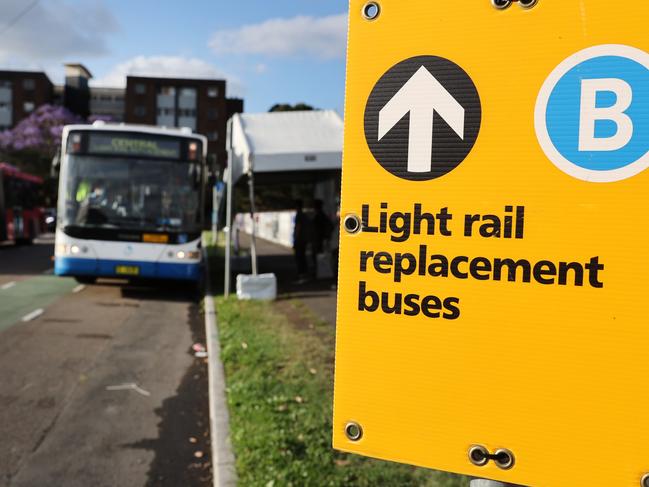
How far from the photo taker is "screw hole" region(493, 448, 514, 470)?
138 centimetres

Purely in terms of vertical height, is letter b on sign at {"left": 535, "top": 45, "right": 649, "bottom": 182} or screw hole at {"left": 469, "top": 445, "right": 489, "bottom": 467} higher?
letter b on sign at {"left": 535, "top": 45, "right": 649, "bottom": 182}

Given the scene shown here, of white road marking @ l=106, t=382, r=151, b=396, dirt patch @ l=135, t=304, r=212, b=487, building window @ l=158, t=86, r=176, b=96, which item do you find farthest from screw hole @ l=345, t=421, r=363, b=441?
building window @ l=158, t=86, r=176, b=96

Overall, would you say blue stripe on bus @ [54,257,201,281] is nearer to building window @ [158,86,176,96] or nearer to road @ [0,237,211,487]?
road @ [0,237,211,487]

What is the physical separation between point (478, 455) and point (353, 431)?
0.31 metres

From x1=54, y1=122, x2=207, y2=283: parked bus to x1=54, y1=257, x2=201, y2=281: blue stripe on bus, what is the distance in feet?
0.06

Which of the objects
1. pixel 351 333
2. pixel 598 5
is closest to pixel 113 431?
pixel 351 333

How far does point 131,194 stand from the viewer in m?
12.8

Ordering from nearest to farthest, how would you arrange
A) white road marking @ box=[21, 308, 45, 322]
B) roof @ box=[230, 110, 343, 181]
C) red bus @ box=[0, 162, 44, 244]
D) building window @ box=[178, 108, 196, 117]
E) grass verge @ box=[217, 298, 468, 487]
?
grass verge @ box=[217, 298, 468, 487] < white road marking @ box=[21, 308, 45, 322] < roof @ box=[230, 110, 343, 181] < red bus @ box=[0, 162, 44, 244] < building window @ box=[178, 108, 196, 117]

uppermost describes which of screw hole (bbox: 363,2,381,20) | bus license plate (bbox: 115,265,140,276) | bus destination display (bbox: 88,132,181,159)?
bus destination display (bbox: 88,132,181,159)

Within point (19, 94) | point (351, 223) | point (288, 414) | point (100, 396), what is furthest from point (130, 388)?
point (19, 94)

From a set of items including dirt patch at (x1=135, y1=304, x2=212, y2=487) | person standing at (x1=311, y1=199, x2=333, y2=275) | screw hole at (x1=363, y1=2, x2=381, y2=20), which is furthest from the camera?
person standing at (x1=311, y1=199, x2=333, y2=275)

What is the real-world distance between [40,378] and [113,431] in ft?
6.48

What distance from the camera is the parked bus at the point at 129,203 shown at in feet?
40.9

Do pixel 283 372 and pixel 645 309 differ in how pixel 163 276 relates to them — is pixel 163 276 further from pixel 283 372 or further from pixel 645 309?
pixel 645 309
